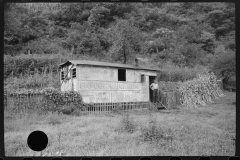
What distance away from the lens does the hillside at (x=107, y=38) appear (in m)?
13.8

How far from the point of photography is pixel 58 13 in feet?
60.4

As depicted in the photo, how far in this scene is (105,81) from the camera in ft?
41.7

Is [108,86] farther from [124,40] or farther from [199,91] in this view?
[124,40]

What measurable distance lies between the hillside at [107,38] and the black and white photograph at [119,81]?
116 millimetres

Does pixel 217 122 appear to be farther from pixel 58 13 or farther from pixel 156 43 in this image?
pixel 58 13

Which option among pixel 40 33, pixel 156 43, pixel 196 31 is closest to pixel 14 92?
pixel 40 33

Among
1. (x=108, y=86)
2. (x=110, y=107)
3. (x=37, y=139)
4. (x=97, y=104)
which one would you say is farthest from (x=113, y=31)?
(x=37, y=139)

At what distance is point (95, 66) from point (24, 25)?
9.14 m

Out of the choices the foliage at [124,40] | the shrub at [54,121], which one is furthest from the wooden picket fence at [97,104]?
the foliage at [124,40]

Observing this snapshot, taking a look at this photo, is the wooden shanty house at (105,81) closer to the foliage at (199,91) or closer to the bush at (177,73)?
the foliage at (199,91)

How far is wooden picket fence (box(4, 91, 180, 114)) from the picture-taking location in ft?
30.9

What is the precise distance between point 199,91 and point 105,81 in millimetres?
7883

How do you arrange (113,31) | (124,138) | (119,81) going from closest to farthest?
1. (124,138)
2. (119,81)
3. (113,31)

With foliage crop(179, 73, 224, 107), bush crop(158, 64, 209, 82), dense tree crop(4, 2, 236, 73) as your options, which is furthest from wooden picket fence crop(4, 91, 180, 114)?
dense tree crop(4, 2, 236, 73)
